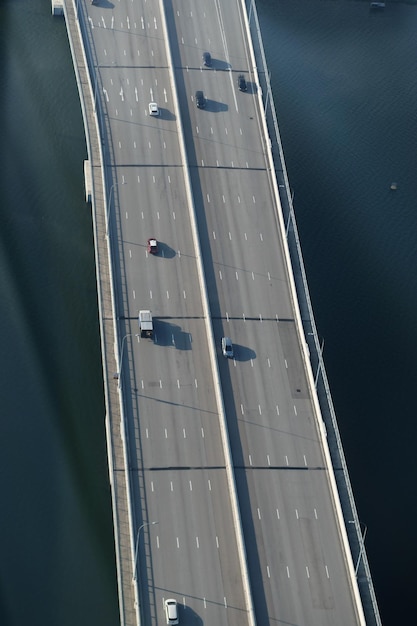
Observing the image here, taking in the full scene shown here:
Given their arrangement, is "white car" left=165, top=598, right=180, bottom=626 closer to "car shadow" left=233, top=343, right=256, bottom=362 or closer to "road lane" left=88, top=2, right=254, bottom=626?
"road lane" left=88, top=2, right=254, bottom=626

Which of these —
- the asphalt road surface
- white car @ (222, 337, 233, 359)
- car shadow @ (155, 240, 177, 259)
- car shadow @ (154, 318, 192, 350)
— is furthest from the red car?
white car @ (222, 337, 233, 359)

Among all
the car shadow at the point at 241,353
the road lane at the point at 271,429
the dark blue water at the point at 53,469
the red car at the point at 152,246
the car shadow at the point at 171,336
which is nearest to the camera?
the road lane at the point at 271,429

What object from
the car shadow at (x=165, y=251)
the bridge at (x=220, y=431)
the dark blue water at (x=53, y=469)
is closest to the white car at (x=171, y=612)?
the bridge at (x=220, y=431)

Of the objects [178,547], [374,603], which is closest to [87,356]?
[178,547]

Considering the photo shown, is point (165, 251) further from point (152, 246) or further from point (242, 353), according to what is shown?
point (242, 353)

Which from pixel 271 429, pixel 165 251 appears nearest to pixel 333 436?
pixel 271 429

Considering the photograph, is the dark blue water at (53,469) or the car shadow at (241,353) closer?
the dark blue water at (53,469)

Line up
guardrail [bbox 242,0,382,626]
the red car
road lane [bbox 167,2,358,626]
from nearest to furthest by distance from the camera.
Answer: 1. road lane [bbox 167,2,358,626]
2. guardrail [bbox 242,0,382,626]
3. the red car

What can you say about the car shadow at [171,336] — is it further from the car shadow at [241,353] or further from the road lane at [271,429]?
the car shadow at [241,353]

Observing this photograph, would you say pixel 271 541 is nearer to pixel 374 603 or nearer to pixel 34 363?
pixel 374 603

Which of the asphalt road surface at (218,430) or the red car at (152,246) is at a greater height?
the red car at (152,246)
